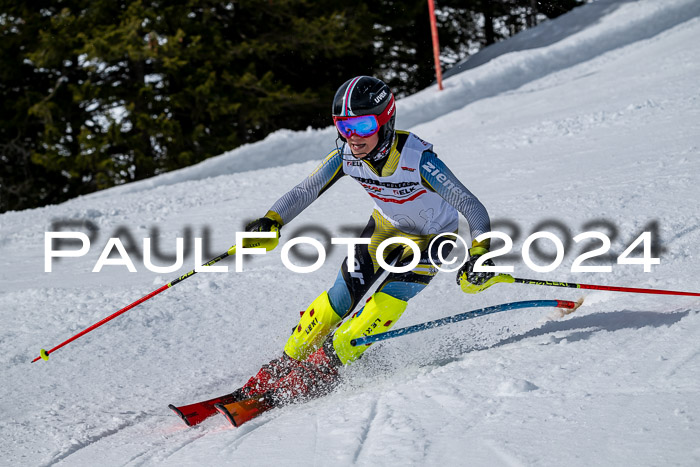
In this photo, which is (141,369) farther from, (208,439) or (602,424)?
(602,424)

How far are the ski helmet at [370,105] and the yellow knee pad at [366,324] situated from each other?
829 millimetres

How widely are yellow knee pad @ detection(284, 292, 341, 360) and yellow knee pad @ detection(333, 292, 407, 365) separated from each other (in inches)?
4.3

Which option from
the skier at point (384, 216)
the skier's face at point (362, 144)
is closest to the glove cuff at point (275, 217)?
the skier at point (384, 216)

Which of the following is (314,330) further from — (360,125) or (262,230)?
(360,125)

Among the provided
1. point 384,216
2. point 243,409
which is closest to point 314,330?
point 243,409

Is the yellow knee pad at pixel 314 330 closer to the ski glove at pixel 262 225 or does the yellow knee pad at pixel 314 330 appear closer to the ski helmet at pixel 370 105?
the ski glove at pixel 262 225

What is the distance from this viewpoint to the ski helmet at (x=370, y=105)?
365 cm

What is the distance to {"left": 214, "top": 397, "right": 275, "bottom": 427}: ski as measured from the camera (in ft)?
11.2

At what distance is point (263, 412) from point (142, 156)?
12.1 m

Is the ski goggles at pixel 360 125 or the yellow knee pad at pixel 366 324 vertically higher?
the ski goggles at pixel 360 125

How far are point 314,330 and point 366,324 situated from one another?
1.05 ft

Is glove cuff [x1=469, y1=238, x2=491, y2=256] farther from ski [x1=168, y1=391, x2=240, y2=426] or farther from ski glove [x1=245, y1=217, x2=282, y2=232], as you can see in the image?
ski [x1=168, y1=391, x2=240, y2=426]

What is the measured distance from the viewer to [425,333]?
479 centimetres

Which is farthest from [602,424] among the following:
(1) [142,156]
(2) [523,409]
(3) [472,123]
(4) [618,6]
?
(4) [618,6]
